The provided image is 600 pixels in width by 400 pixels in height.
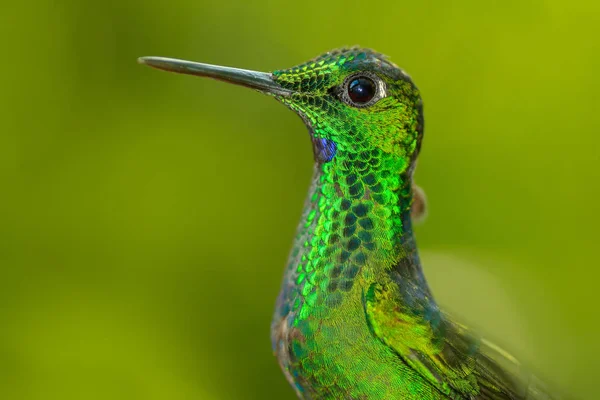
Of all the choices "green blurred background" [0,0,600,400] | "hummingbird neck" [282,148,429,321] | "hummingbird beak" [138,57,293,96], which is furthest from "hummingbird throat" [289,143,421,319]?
"green blurred background" [0,0,600,400]

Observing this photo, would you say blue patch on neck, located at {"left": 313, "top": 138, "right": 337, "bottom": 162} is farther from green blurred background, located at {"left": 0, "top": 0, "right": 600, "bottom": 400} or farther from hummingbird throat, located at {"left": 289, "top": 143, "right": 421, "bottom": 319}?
green blurred background, located at {"left": 0, "top": 0, "right": 600, "bottom": 400}

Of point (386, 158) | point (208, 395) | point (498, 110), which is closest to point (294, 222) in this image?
point (208, 395)

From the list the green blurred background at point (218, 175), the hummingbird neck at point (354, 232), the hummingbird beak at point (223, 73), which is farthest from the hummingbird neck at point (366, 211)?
the green blurred background at point (218, 175)

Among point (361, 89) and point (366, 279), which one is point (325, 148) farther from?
point (366, 279)

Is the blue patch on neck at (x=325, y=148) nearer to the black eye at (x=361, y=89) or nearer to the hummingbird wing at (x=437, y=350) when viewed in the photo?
the black eye at (x=361, y=89)

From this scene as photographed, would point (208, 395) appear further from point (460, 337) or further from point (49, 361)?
point (460, 337)

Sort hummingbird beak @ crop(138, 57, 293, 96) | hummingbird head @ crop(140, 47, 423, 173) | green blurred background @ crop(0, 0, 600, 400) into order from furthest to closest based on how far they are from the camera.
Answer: green blurred background @ crop(0, 0, 600, 400), hummingbird head @ crop(140, 47, 423, 173), hummingbird beak @ crop(138, 57, 293, 96)
